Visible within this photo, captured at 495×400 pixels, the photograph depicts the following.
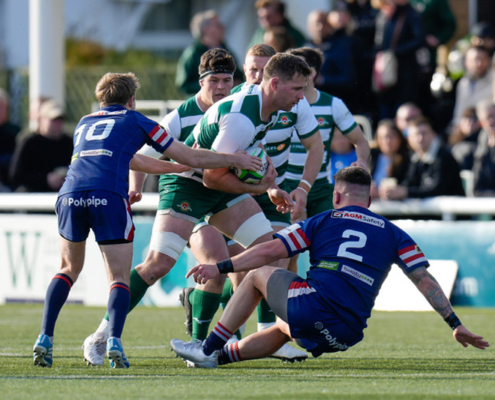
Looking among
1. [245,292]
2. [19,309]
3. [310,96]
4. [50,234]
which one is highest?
[310,96]

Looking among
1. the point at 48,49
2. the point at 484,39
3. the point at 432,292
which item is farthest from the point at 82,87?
the point at 432,292

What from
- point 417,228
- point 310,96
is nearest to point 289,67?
point 310,96

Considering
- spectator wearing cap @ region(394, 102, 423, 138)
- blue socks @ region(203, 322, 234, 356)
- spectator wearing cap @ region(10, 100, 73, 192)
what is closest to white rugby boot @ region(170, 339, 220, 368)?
blue socks @ region(203, 322, 234, 356)

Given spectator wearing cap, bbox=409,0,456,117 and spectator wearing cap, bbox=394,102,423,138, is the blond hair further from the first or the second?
spectator wearing cap, bbox=409,0,456,117

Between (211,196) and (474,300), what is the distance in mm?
5119

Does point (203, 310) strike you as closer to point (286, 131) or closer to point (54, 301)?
point (54, 301)

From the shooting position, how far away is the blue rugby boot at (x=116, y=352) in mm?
6402

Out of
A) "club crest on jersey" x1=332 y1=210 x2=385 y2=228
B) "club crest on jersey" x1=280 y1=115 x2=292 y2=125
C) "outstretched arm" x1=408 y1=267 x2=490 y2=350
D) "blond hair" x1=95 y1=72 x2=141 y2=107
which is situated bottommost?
"outstretched arm" x1=408 y1=267 x2=490 y2=350

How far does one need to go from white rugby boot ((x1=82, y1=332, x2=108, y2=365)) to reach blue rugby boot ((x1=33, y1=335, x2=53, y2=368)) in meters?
0.34

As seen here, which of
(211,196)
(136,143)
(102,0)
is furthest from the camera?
(102,0)

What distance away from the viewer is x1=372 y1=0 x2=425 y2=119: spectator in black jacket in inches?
543

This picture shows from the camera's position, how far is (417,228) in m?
11.7

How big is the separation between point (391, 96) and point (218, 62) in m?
7.09

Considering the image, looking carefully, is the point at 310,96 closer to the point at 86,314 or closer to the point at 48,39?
the point at 86,314
